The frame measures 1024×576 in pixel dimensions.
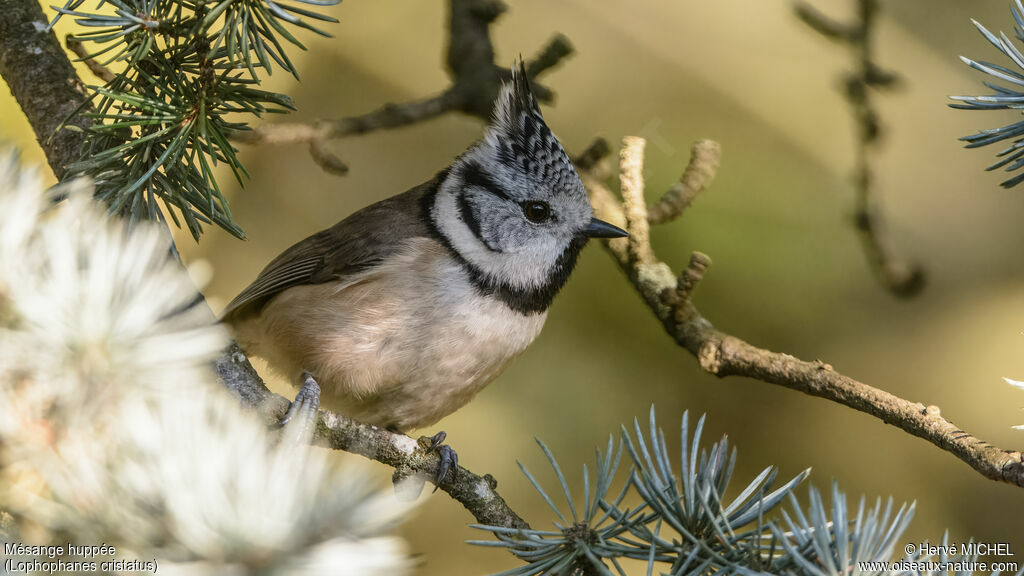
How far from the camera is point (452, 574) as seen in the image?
2.65m

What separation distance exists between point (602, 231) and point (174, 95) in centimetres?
99

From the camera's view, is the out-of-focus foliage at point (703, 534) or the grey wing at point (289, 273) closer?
the out-of-focus foliage at point (703, 534)

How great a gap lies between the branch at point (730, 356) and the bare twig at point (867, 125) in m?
0.67

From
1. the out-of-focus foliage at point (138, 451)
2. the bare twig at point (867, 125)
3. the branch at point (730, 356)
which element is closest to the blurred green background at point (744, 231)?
the bare twig at point (867, 125)

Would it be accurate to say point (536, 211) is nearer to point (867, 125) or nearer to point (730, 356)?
point (730, 356)

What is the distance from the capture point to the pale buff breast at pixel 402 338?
1696 millimetres

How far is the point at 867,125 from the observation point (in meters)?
2.34

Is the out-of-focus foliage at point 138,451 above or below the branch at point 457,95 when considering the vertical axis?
below

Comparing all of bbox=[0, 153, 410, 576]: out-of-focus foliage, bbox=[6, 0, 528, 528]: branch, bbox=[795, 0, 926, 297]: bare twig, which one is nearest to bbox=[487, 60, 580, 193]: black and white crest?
→ bbox=[6, 0, 528, 528]: branch

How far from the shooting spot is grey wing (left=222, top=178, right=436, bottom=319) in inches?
73.8

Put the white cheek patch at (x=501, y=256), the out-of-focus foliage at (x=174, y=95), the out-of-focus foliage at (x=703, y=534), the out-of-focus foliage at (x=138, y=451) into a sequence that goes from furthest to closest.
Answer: the white cheek patch at (x=501, y=256) < the out-of-focus foliage at (x=174, y=95) < the out-of-focus foliage at (x=703, y=534) < the out-of-focus foliage at (x=138, y=451)

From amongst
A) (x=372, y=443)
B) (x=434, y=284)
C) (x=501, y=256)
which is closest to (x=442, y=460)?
(x=372, y=443)

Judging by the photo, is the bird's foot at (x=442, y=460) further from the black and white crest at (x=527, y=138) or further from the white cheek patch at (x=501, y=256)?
the black and white crest at (x=527, y=138)

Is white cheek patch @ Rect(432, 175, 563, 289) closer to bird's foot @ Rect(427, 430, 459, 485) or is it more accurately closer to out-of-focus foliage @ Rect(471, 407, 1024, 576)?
bird's foot @ Rect(427, 430, 459, 485)
